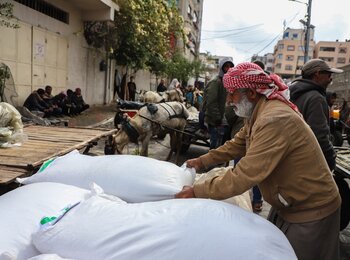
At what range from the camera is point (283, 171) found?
1789 mm

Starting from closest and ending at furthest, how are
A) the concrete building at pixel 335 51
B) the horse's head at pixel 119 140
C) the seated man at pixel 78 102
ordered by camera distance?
the horse's head at pixel 119 140
the seated man at pixel 78 102
the concrete building at pixel 335 51

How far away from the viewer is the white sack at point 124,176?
82.7 inches

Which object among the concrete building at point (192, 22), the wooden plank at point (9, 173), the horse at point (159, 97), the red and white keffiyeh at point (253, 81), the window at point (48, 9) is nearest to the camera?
the red and white keffiyeh at point (253, 81)

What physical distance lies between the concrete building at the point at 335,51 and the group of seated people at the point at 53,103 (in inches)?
3054

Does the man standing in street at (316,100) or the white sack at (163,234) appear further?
the man standing in street at (316,100)

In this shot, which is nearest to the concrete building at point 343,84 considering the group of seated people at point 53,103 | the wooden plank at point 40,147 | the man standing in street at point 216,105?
the group of seated people at point 53,103

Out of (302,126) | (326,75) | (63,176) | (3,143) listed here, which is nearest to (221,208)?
(302,126)

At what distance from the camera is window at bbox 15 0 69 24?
30.3 ft

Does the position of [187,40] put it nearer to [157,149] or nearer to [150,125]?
[157,149]

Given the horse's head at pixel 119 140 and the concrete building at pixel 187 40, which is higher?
the concrete building at pixel 187 40

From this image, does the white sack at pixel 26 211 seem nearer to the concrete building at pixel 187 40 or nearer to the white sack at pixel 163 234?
the white sack at pixel 163 234

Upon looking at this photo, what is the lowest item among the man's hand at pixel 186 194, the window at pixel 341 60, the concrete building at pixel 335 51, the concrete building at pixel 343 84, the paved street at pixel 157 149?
the paved street at pixel 157 149

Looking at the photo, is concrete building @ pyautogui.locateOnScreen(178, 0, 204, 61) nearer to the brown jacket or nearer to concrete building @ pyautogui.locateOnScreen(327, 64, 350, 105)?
concrete building @ pyautogui.locateOnScreen(327, 64, 350, 105)

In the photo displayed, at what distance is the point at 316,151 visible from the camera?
1.81 m
